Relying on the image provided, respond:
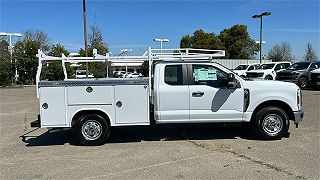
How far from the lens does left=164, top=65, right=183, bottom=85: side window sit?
7.62m

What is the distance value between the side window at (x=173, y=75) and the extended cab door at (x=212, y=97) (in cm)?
23

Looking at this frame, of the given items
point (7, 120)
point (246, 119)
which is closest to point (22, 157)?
point (246, 119)

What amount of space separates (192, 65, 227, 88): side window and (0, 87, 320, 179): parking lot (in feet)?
4.44

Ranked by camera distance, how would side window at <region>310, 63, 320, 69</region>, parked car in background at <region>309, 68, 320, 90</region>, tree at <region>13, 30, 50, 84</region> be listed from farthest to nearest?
tree at <region>13, 30, 50, 84</region>, side window at <region>310, 63, 320, 69</region>, parked car in background at <region>309, 68, 320, 90</region>

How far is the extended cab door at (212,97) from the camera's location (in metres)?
7.58

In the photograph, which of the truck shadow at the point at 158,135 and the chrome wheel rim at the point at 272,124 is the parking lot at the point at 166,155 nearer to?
the truck shadow at the point at 158,135

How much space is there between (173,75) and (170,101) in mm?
609

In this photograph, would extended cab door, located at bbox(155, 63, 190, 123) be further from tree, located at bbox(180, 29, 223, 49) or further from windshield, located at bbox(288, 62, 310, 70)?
tree, located at bbox(180, 29, 223, 49)

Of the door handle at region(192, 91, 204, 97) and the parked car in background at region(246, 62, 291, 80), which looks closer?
the door handle at region(192, 91, 204, 97)

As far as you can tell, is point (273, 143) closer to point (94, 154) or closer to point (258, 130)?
point (258, 130)

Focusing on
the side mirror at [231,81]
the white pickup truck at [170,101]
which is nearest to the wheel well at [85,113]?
the white pickup truck at [170,101]

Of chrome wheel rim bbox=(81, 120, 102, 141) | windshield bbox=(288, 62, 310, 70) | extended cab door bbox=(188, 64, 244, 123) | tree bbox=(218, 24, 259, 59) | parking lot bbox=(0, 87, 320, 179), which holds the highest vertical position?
tree bbox=(218, 24, 259, 59)

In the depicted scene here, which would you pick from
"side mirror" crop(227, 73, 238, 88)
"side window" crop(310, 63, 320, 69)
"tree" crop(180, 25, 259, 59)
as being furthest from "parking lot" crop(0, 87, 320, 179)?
"tree" crop(180, 25, 259, 59)

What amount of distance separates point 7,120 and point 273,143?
9151 millimetres
